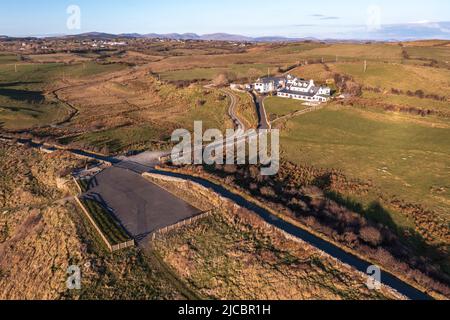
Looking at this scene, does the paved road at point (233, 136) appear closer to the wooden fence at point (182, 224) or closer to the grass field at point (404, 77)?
the wooden fence at point (182, 224)

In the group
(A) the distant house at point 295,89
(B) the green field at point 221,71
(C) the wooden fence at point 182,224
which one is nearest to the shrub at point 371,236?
(C) the wooden fence at point 182,224

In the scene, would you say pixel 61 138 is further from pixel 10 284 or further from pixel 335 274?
pixel 335 274

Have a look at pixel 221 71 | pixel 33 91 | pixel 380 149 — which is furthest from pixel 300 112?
pixel 33 91

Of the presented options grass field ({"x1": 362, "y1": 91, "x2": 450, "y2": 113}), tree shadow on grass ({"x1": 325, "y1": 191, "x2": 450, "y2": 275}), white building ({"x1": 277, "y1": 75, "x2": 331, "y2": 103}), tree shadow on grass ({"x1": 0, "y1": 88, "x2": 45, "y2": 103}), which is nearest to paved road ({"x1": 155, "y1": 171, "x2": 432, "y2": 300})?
tree shadow on grass ({"x1": 325, "y1": 191, "x2": 450, "y2": 275})

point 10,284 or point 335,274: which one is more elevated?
point 335,274

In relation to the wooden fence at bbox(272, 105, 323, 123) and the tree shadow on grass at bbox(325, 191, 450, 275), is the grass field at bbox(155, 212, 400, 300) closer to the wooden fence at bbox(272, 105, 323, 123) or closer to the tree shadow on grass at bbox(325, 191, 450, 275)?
the tree shadow on grass at bbox(325, 191, 450, 275)
